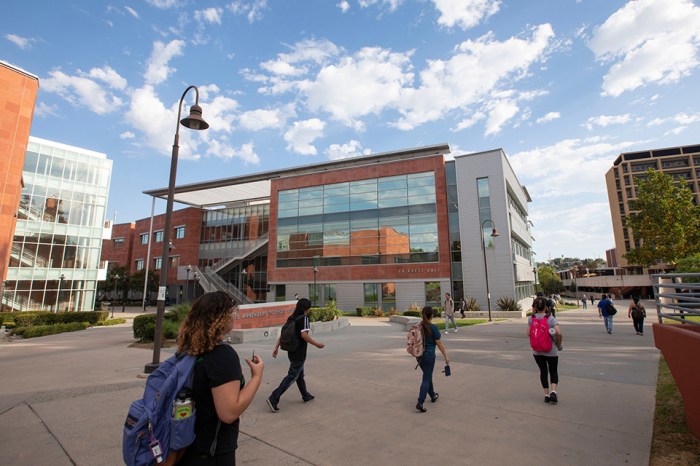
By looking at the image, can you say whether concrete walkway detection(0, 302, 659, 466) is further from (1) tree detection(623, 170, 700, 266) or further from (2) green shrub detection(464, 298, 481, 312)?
(1) tree detection(623, 170, 700, 266)

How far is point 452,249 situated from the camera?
31656 millimetres

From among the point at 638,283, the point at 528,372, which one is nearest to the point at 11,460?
the point at 528,372

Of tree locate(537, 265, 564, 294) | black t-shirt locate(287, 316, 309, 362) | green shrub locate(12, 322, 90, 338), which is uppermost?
tree locate(537, 265, 564, 294)

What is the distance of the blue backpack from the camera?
75.9 inches

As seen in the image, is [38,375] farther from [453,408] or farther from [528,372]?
[528,372]

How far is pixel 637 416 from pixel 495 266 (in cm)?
2649

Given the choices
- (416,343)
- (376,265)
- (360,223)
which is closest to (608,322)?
(416,343)

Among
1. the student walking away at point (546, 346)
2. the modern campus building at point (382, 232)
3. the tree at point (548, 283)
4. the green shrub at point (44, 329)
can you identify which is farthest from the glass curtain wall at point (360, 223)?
the tree at point (548, 283)

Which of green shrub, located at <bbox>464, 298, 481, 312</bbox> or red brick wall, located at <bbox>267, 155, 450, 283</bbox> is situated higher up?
red brick wall, located at <bbox>267, 155, 450, 283</bbox>

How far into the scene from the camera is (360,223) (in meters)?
35.7

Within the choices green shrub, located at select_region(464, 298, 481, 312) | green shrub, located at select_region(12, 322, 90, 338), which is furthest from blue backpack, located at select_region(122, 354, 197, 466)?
green shrub, located at select_region(464, 298, 481, 312)

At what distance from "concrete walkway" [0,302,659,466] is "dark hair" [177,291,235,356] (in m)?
2.55

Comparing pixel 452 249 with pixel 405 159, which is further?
pixel 405 159

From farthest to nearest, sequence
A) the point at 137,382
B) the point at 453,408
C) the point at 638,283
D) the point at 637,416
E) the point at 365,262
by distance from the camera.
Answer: the point at 638,283 → the point at 365,262 → the point at 137,382 → the point at 453,408 → the point at 637,416
